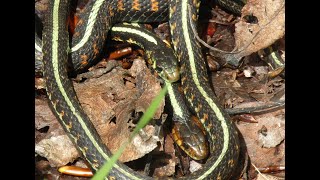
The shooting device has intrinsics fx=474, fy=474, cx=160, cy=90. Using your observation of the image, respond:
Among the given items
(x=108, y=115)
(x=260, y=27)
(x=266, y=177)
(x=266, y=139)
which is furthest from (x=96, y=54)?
(x=266, y=177)

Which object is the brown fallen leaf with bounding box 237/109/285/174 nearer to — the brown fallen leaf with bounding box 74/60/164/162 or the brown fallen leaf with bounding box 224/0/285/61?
the brown fallen leaf with bounding box 224/0/285/61

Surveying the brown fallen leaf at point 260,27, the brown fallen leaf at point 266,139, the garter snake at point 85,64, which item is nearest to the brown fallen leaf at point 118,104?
the garter snake at point 85,64

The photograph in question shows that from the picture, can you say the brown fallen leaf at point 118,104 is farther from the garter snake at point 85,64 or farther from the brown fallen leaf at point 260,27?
the brown fallen leaf at point 260,27

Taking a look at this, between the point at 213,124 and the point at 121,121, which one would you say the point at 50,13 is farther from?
the point at 213,124

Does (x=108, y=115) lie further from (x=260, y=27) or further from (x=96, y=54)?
(x=260, y=27)

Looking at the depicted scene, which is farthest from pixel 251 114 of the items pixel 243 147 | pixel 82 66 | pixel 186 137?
pixel 82 66

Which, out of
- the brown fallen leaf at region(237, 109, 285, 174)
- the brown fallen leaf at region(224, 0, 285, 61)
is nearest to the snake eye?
the brown fallen leaf at region(224, 0, 285, 61)
